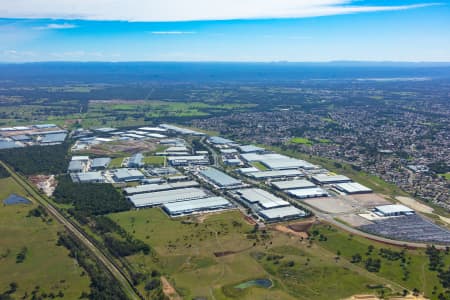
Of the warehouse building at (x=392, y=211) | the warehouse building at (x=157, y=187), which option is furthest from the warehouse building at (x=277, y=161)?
the warehouse building at (x=392, y=211)

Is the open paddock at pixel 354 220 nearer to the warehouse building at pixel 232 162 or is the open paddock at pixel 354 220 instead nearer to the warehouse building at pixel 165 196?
the warehouse building at pixel 165 196

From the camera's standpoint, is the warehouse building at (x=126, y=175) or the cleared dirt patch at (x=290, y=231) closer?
the cleared dirt patch at (x=290, y=231)

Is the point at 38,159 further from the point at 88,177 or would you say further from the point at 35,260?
the point at 35,260

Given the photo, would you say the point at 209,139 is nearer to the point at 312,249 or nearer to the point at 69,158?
the point at 69,158

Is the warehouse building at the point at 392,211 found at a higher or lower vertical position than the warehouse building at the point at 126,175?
lower

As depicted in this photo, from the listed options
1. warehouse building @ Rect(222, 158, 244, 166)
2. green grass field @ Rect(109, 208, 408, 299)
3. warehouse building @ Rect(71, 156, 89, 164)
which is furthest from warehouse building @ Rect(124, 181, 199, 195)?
warehouse building @ Rect(71, 156, 89, 164)

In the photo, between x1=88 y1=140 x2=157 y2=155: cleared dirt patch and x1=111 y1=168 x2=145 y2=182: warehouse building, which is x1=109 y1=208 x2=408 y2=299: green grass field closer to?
x1=111 y1=168 x2=145 y2=182: warehouse building

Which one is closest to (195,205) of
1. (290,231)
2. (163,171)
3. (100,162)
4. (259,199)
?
(259,199)
